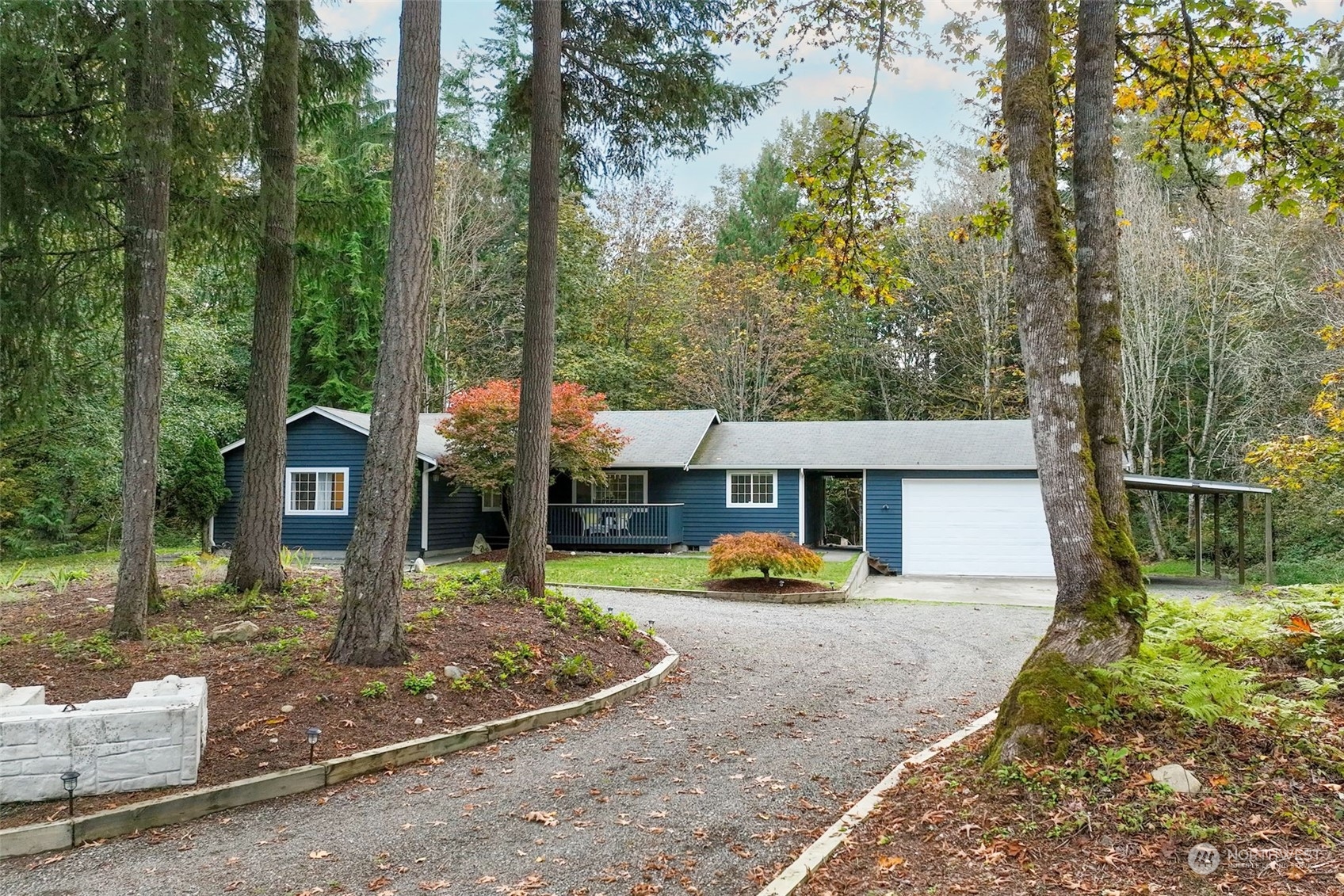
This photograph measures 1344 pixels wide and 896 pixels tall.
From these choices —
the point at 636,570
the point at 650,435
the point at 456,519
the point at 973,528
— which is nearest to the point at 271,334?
the point at 636,570

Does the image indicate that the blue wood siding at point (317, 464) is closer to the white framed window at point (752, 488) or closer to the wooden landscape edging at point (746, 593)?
the wooden landscape edging at point (746, 593)

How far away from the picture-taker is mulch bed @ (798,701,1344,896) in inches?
110

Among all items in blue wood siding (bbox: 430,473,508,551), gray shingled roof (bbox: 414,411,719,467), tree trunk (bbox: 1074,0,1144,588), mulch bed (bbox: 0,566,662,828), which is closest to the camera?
tree trunk (bbox: 1074,0,1144,588)

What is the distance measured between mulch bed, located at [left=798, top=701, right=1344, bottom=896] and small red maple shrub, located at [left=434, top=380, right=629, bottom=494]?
14267mm

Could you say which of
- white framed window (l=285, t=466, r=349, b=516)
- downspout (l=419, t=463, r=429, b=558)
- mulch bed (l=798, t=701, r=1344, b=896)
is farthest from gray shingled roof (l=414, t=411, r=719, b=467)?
mulch bed (l=798, t=701, r=1344, b=896)

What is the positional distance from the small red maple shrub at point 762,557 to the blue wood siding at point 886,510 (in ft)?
19.9

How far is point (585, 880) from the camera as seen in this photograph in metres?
3.40

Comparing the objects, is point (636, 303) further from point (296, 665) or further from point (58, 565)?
point (296, 665)

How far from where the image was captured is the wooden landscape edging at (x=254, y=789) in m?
3.78

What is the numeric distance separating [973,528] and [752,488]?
5271 mm

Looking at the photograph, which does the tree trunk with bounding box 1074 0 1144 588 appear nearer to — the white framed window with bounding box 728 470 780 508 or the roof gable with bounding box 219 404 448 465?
the roof gable with bounding box 219 404 448 465

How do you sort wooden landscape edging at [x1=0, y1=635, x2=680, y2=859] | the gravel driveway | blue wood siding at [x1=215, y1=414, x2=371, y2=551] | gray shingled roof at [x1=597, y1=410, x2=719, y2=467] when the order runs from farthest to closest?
gray shingled roof at [x1=597, y1=410, x2=719, y2=467]
blue wood siding at [x1=215, y1=414, x2=371, y2=551]
wooden landscape edging at [x1=0, y1=635, x2=680, y2=859]
the gravel driveway

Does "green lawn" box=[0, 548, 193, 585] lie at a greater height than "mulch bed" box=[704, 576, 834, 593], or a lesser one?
greater

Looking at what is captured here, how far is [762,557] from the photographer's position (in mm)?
13109
